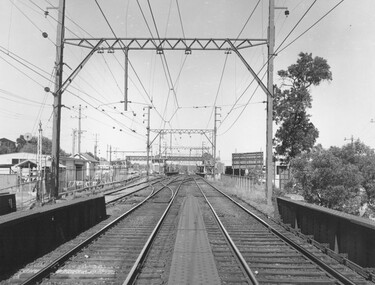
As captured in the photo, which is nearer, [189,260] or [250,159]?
[189,260]

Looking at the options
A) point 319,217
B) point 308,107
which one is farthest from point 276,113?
point 319,217

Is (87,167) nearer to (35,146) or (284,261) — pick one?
(35,146)

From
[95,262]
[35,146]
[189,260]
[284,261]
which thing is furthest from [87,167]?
[284,261]

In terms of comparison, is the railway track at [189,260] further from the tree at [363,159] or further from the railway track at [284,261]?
the tree at [363,159]

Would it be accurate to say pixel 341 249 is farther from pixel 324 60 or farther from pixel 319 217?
pixel 324 60

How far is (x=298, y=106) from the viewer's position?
37938 mm

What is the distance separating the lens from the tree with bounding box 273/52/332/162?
124 ft

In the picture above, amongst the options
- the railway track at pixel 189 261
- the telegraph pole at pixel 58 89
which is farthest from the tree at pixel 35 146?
the railway track at pixel 189 261

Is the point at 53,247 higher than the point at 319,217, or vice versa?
the point at 319,217

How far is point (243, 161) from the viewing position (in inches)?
1614

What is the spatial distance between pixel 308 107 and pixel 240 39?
1997cm

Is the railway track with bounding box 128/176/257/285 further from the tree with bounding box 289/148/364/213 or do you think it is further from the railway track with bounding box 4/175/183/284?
the tree with bounding box 289/148/364/213

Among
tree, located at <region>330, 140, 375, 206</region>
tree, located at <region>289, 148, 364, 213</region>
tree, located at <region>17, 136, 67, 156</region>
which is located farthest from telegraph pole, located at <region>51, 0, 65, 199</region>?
tree, located at <region>17, 136, 67, 156</region>

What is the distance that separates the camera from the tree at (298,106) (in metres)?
37.8
